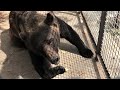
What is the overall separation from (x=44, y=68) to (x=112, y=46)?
987 millimetres

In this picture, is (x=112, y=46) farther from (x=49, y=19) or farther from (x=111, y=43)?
(x=49, y=19)

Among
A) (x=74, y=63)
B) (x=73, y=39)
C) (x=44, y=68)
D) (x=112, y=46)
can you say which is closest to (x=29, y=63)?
(x=44, y=68)

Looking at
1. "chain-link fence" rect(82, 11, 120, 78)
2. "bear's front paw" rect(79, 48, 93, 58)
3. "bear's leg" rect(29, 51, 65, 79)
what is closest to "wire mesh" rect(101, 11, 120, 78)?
"chain-link fence" rect(82, 11, 120, 78)

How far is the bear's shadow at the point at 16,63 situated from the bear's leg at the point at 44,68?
4.6 inches

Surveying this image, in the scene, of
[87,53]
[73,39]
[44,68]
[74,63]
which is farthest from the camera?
[73,39]

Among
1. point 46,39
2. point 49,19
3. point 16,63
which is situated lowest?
point 16,63

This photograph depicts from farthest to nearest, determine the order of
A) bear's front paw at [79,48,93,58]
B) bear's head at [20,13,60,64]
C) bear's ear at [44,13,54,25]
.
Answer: bear's front paw at [79,48,93,58]
bear's ear at [44,13,54,25]
bear's head at [20,13,60,64]

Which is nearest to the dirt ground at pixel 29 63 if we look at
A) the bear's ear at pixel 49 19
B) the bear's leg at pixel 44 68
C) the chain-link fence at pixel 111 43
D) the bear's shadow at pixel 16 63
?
the bear's shadow at pixel 16 63

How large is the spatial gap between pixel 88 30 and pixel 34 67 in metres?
1.30

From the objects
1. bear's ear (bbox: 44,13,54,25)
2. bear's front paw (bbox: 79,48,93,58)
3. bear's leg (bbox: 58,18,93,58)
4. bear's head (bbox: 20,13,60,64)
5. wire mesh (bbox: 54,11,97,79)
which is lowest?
wire mesh (bbox: 54,11,97,79)

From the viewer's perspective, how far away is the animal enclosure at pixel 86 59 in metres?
3.02

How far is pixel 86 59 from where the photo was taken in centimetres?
330

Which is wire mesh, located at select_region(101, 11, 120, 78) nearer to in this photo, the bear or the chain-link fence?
the chain-link fence

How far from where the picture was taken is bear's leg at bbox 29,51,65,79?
2.84 meters
